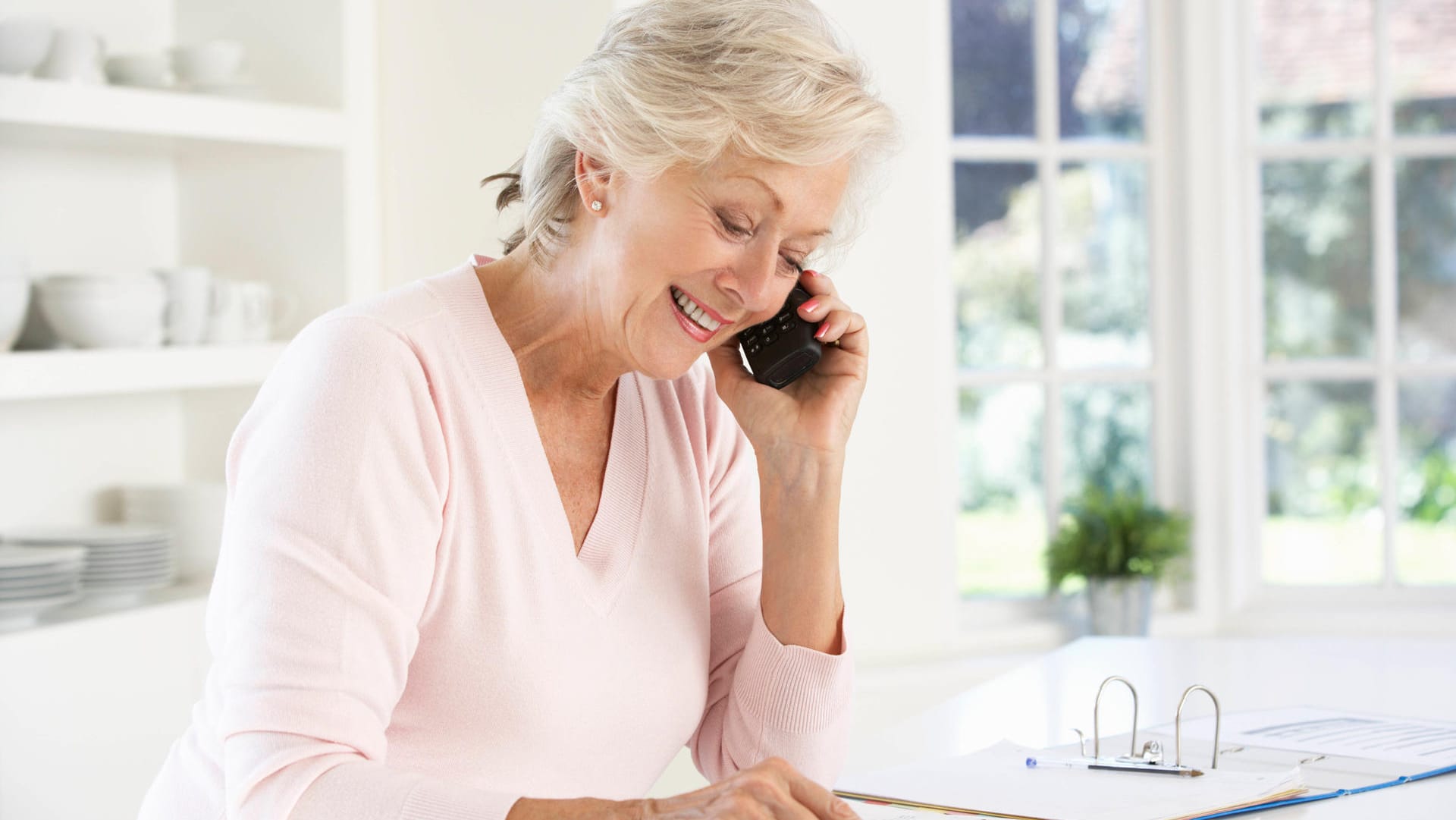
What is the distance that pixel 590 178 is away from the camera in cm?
134

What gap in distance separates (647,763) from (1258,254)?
254cm

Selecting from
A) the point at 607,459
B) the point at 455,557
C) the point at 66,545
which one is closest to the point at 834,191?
the point at 607,459

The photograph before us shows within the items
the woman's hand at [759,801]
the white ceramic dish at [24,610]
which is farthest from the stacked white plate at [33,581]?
the woman's hand at [759,801]

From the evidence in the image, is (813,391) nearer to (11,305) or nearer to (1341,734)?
(1341,734)

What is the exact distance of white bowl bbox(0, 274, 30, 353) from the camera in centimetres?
224

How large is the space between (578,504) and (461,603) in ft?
0.68

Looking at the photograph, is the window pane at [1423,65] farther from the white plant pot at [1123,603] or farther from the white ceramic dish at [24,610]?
the white ceramic dish at [24,610]

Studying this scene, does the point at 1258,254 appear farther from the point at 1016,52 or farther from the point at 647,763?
the point at 647,763

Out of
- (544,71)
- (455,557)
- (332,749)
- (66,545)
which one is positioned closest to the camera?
(332,749)

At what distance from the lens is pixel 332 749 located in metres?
1.09

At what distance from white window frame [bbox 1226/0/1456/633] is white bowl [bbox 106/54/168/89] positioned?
94.3 inches

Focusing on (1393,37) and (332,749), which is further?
(1393,37)

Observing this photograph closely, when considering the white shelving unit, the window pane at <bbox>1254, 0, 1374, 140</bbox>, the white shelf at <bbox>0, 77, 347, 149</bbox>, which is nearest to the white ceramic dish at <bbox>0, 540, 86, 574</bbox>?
the white shelving unit

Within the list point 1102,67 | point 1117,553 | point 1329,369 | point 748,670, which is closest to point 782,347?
point 748,670
